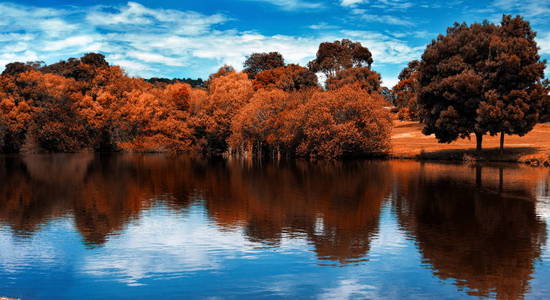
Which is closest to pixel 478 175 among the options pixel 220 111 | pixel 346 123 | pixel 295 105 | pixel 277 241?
pixel 346 123

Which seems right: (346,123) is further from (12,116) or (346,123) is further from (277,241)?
(12,116)

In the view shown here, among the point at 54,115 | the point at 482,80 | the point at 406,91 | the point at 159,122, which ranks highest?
the point at 406,91

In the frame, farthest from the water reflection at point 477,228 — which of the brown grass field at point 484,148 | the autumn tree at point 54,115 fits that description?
the autumn tree at point 54,115

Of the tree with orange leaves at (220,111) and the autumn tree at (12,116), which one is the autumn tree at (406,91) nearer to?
the tree with orange leaves at (220,111)

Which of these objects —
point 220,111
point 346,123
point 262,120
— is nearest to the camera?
point 346,123

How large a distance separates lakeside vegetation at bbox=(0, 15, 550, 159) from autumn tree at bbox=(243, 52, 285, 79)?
61.4 ft

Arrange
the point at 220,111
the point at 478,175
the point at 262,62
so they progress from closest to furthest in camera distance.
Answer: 1. the point at 478,175
2. the point at 220,111
3. the point at 262,62

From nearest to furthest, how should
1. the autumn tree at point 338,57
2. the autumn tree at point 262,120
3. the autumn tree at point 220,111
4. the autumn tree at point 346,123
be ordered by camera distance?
the autumn tree at point 346,123
the autumn tree at point 262,120
the autumn tree at point 220,111
the autumn tree at point 338,57

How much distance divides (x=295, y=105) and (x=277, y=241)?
63.1 m

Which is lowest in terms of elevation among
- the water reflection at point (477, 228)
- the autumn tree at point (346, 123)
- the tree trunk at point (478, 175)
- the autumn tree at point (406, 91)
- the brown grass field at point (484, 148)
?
the water reflection at point (477, 228)

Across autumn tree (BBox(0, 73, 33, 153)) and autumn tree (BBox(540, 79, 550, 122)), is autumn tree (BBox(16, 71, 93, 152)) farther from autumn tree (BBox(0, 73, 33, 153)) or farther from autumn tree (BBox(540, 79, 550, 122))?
autumn tree (BBox(540, 79, 550, 122))

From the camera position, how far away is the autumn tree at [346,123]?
7412 centimetres

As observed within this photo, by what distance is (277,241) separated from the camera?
897 inches

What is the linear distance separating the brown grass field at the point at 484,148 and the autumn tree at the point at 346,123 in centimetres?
537
